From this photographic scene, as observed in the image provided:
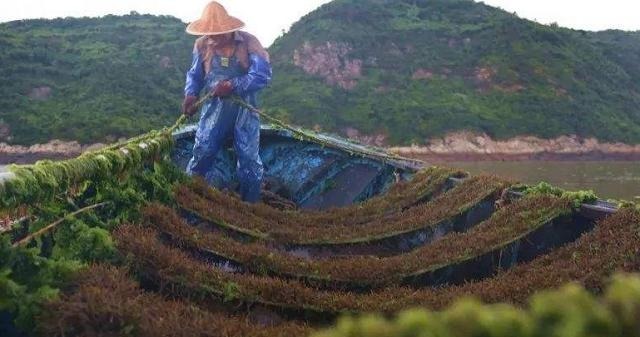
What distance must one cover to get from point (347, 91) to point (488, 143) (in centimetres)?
1200

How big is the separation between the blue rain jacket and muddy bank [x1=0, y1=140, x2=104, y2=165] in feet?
95.4

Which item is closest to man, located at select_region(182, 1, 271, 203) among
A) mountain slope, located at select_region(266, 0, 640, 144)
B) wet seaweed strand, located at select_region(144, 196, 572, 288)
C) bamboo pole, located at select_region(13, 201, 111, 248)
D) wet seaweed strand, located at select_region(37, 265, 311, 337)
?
wet seaweed strand, located at select_region(144, 196, 572, 288)

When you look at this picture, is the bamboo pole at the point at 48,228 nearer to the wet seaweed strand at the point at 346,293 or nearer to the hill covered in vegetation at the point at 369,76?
the wet seaweed strand at the point at 346,293

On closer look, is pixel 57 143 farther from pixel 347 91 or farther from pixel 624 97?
pixel 624 97

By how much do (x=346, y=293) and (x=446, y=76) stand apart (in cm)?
4941

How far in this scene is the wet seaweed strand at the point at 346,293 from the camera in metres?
2.93

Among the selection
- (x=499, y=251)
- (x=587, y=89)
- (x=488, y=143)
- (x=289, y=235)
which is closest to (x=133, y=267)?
(x=289, y=235)

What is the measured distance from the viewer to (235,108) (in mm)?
6762

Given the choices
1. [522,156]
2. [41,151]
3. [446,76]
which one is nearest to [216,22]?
[41,151]

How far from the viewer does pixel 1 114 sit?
36875mm

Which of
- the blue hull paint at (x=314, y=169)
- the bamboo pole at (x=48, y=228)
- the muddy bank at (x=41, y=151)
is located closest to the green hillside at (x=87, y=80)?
the muddy bank at (x=41, y=151)

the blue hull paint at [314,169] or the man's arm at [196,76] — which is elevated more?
the man's arm at [196,76]

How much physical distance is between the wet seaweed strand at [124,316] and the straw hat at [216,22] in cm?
393

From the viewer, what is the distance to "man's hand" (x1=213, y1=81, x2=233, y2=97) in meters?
6.21
